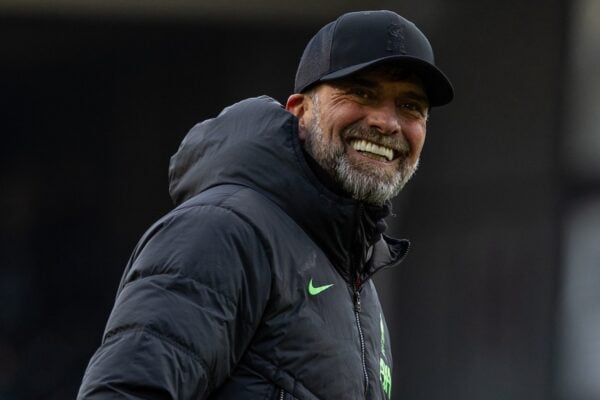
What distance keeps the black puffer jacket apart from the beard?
0.13 feet

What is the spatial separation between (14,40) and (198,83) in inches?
45.8

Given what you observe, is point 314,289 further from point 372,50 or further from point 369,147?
point 372,50

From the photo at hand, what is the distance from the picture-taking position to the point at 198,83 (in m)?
7.43

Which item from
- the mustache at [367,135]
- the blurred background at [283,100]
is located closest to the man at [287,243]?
the mustache at [367,135]

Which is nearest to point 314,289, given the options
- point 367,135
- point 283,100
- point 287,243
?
point 287,243

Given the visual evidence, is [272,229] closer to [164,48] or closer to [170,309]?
[170,309]

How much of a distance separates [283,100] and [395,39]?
202 inches

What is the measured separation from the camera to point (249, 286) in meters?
2.17

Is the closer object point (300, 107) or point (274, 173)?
point (274, 173)

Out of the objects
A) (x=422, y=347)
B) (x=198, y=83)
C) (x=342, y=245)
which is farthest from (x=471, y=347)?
(x=342, y=245)

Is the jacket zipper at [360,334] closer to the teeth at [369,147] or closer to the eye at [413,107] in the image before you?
the teeth at [369,147]

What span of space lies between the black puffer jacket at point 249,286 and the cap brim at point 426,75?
159 millimetres

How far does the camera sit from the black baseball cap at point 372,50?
245cm

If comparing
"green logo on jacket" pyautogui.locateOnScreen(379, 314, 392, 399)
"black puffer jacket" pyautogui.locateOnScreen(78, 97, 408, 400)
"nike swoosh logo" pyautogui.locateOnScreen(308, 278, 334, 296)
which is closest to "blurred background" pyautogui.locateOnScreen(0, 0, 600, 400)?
"green logo on jacket" pyautogui.locateOnScreen(379, 314, 392, 399)
